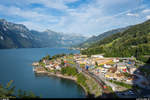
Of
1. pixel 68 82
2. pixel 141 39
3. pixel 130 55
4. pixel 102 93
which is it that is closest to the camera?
pixel 102 93

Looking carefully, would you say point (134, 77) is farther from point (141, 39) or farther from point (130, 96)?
point (141, 39)

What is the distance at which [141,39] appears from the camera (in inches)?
2099

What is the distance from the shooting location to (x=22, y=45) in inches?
6713

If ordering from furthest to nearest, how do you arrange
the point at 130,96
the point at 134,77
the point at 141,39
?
the point at 141,39
the point at 134,77
the point at 130,96

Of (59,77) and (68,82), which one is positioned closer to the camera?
(68,82)

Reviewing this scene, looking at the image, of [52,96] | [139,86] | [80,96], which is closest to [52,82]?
[52,96]

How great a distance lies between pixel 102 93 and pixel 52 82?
41.0ft

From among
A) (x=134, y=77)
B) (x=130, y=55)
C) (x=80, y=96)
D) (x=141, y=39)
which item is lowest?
(x=80, y=96)

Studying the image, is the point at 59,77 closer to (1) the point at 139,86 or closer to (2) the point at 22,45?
(1) the point at 139,86

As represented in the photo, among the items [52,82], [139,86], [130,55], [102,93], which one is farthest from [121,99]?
[130,55]

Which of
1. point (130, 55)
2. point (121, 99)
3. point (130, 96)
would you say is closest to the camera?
point (121, 99)

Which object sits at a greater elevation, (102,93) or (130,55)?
(130,55)

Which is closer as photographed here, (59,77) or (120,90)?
(120,90)

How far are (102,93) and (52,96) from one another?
24.5 feet
